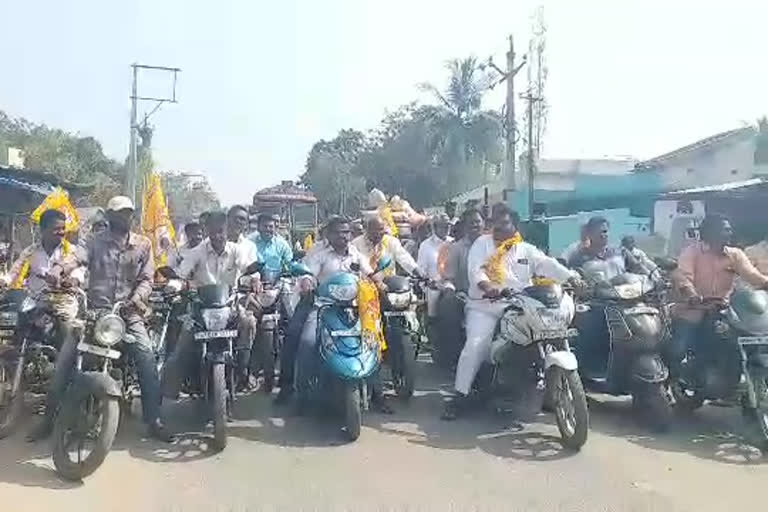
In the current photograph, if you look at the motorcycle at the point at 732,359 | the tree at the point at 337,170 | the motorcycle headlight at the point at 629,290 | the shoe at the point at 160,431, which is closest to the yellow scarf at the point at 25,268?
the shoe at the point at 160,431

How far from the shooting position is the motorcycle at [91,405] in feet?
15.7

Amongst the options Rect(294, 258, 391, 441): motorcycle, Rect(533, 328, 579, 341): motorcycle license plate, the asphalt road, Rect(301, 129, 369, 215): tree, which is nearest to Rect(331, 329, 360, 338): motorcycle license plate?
Rect(294, 258, 391, 441): motorcycle

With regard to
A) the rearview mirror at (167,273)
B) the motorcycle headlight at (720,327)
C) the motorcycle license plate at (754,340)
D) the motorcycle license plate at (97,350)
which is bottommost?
the motorcycle license plate at (97,350)

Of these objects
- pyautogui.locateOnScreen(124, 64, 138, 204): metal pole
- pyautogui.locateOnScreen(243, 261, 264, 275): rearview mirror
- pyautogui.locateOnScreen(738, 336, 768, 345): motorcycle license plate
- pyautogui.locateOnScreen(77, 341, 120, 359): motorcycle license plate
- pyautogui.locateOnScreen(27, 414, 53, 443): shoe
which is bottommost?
pyautogui.locateOnScreen(27, 414, 53, 443): shoe

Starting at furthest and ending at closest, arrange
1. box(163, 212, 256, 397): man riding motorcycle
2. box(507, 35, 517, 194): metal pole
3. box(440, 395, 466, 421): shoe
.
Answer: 1. box(507, 35, 517, 194): metal pole
2. box(163, 212, 256, 397): man riding motorcycle
3. box(440, 395, 466, 421): shoe

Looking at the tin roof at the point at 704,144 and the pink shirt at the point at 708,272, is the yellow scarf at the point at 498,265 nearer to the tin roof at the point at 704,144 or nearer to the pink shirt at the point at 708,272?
the pink shirt at the point at 708,272

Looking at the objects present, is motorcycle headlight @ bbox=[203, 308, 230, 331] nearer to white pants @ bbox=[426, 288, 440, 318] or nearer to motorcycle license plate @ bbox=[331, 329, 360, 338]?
motorcycle license plate @ bbox=[331, 329, 360, 338]

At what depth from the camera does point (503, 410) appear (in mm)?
6629

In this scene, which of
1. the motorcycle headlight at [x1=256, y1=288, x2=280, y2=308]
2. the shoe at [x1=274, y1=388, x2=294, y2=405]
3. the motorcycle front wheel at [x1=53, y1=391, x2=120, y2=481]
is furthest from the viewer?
the motorcycle headlight at [x1=256, y1=288, x2=280, y2=308]

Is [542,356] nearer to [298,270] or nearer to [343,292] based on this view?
[343,292]

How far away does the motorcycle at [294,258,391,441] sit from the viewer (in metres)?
5.80

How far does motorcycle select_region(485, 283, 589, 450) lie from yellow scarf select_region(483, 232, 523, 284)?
0.89 ft

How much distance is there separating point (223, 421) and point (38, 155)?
117 feet

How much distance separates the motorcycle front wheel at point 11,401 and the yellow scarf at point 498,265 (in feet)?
12.2
